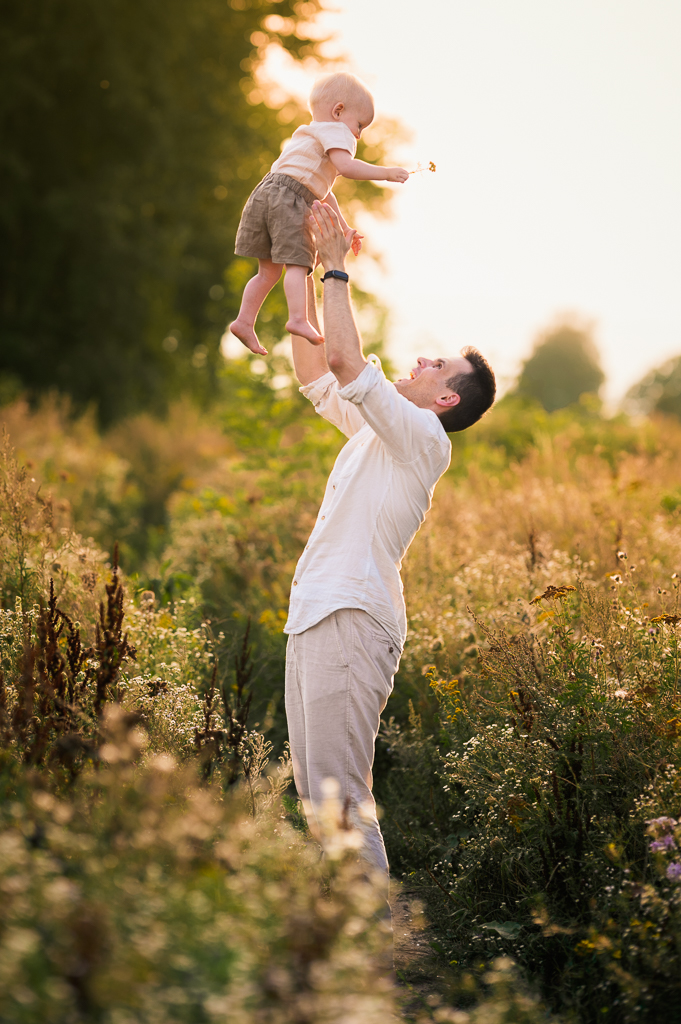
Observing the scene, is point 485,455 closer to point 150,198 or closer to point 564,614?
point 564,614

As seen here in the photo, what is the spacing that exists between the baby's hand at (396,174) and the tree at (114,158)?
50.8 ft

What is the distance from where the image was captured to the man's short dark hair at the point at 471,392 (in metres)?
3.06

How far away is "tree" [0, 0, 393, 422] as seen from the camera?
1747 cm

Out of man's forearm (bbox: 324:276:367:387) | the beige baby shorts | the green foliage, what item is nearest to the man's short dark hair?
man's forearm (bbox: 324:276:367:387)

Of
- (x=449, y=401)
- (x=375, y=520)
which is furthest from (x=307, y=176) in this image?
→ (x=375, y=520)

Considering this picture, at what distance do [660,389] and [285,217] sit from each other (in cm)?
3576

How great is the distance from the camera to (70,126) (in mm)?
19391

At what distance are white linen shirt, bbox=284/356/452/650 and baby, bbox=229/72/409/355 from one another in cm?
57

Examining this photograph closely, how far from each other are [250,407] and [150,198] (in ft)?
42.6

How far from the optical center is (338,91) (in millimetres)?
3117

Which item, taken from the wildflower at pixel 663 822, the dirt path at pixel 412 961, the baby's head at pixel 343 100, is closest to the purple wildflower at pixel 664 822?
the wildflower at pixel 663 822

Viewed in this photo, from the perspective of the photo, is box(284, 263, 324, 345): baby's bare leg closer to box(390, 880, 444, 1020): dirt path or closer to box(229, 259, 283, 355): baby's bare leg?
box(229, 259, 283, 355): baby's bare leg

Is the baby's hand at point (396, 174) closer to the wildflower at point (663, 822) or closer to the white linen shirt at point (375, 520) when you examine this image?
the white linen shirt at point (375, 520)

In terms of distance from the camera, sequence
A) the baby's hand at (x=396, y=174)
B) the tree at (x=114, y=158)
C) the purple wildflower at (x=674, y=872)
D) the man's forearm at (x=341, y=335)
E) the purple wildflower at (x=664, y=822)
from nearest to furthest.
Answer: the purple wildflower at (x=674, y=872), the purple wildflower at (x=664, y=822), the man's forearm at (x=341, y=335), the baby's hand at (x=396, y=174), the tree at (x=114, y=158)
